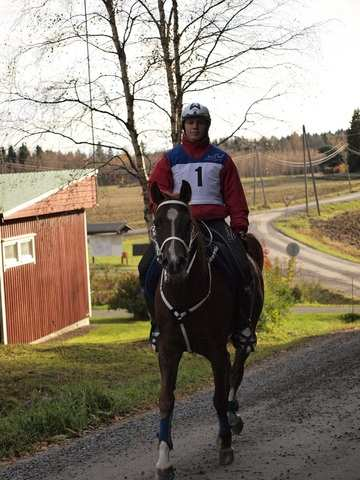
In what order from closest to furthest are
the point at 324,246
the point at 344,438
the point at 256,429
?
the point at 344,438 → the point at 256,429 → the point at 324,246

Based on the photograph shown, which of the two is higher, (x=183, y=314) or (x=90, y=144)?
(x=90, y=144)

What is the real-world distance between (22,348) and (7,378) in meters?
4.66

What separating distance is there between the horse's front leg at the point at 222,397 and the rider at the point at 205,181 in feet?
2.02

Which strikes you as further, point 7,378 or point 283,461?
point 7,378

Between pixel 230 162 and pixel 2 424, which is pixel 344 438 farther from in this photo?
pixel 2 424

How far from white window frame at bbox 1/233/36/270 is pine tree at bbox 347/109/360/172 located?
82.4 m

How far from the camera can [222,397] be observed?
664cm

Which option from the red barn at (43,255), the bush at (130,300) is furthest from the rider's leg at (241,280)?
the bush at (130,300)

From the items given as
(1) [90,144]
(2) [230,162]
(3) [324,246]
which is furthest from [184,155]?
(3) [324,246]

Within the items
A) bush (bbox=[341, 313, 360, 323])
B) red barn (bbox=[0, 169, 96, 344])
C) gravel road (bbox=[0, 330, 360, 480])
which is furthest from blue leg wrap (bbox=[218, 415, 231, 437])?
bush (bbox=[341, 313, 360, 323])

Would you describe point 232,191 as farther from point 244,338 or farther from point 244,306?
point 244,338

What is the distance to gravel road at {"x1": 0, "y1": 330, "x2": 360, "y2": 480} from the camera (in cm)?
645

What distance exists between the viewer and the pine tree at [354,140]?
10112 centimetres

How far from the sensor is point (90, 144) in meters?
17.8
